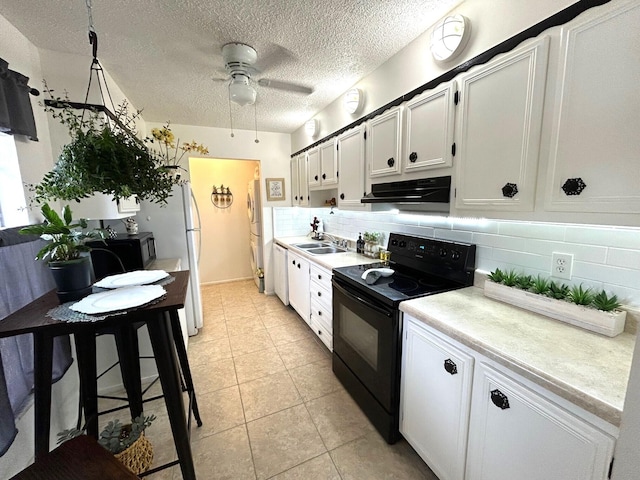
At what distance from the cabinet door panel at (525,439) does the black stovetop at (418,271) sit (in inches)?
22.4

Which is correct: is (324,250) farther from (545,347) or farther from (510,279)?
(545,347)

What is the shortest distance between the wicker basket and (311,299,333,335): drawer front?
1.47 meters

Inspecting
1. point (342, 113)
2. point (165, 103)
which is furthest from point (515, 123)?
point (165, 103)

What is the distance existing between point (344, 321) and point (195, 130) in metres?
3.00

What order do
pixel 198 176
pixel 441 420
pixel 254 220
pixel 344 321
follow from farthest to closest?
pixel 198 176 → pixel 254 220 → pixel 344 321 → pixel 441 420

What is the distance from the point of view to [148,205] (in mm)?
2670

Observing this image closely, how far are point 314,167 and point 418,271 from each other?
5.73 feet

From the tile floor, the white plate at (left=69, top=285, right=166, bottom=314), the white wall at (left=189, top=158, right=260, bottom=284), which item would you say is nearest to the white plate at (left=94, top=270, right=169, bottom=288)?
the white plate at (left=69, top=285, right=166, bottom=314)

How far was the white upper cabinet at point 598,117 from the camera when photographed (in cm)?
83

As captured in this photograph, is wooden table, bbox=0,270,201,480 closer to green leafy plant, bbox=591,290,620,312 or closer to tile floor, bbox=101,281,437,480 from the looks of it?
tile floor, bbox=101,281,437,480

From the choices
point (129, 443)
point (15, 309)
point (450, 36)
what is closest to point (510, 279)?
point (450, 36)

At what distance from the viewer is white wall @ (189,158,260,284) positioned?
4484mm

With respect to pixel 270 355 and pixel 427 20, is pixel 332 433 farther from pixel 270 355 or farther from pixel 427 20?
pixel 427 20

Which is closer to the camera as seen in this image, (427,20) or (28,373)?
(28,373)
